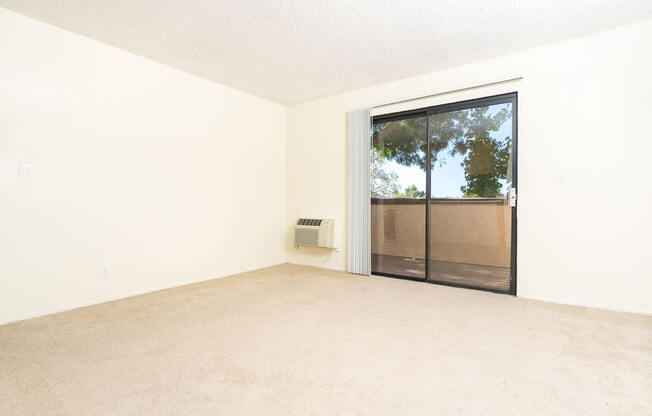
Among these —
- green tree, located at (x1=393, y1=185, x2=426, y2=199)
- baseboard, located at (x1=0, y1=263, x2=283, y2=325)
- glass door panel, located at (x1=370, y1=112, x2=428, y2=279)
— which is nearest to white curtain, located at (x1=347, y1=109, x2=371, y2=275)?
glass door panel, located at (x1=370, y1=112, x2=428, y2=279)

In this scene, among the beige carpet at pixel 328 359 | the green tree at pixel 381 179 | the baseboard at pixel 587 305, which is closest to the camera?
the beige carpet at pixel 328 359

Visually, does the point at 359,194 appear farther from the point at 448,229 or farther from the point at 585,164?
the point at 585,164

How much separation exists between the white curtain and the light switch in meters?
3.30

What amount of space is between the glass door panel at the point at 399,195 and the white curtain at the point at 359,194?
0.40 feet

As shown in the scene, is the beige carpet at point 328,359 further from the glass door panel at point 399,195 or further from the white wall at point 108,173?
the glass door panel at point 399,195

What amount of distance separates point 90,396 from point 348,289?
249 centimetres

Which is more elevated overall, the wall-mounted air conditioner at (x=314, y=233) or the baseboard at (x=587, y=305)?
the wall-mounted air conditioner at (x=314, y=233)

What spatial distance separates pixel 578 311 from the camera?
114 inches

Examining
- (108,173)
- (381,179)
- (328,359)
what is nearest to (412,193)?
(381,179)

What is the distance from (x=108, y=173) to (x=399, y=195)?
3.21 meters

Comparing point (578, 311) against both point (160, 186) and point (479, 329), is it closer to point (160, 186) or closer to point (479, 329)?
point (479, 329)

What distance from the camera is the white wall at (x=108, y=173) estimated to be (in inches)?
107

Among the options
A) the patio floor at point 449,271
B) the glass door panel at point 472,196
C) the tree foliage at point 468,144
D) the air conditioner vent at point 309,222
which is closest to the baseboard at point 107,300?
the air conditioner vent at point 309,222

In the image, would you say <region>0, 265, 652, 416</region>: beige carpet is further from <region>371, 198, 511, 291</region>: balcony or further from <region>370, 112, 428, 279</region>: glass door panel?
Result: <region>370, 112, 428, 279</region>: glass door panel
